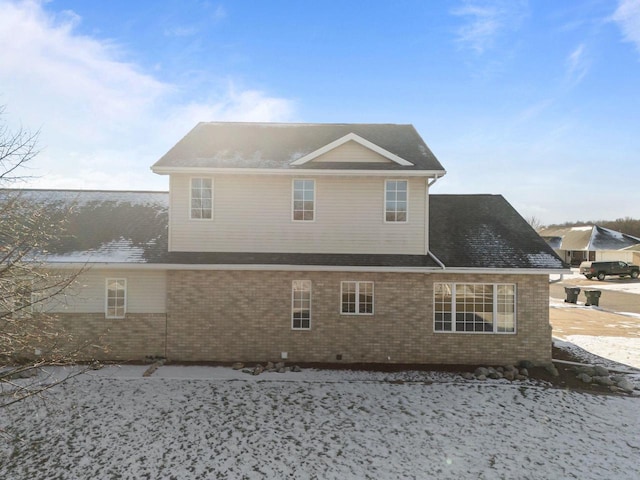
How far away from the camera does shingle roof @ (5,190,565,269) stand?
452 inches

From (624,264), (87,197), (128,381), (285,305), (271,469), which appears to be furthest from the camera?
(624,264)

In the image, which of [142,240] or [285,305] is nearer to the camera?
[285,305]

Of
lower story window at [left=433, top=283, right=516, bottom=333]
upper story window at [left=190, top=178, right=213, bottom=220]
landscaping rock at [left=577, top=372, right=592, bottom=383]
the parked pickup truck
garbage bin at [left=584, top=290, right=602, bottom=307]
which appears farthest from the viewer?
the parked pickup truck

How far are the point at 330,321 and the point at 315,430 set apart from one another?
166 inches

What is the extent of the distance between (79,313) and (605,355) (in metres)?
19.0

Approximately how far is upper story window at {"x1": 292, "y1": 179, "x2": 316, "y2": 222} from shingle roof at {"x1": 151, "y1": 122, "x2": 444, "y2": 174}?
22.1 inches

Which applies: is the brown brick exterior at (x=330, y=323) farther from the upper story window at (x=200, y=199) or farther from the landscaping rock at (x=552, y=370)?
the upper story window at (x=200, y=199)

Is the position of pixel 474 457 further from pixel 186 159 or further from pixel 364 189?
pixel 186 159

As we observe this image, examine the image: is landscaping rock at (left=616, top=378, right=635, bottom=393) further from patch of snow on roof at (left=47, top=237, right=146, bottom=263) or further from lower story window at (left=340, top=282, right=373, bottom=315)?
patch of snow on roof at (left=47, top=237, right=146, bottom=263)

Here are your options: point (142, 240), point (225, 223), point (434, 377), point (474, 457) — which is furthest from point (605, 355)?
point (142, 240)

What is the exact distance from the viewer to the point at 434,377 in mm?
10477

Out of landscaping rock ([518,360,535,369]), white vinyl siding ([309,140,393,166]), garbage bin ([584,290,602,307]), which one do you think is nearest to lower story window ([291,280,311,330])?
white vinyl siding ([309,140,393,166])

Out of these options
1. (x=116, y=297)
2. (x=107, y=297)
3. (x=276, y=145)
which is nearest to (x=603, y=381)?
(x=276, y=145)

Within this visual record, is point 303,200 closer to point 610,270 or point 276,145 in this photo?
point 276,145
